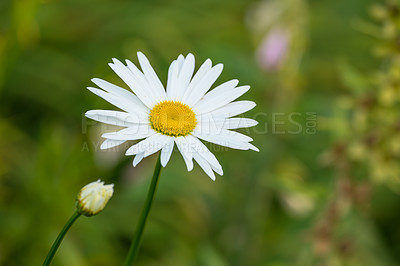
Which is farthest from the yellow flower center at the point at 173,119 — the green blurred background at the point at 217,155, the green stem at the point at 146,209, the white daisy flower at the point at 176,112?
the green blurred background at the point at 217,155

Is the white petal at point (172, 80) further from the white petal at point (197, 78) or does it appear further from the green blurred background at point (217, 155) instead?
the green blurred background at point (217, 155)

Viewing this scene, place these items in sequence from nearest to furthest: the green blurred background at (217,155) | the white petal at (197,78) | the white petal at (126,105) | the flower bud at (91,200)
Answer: the flower bud at (91,200)
the white petal at (126,105)
the white petal at (197,78)
the green blurred background at (217,155)

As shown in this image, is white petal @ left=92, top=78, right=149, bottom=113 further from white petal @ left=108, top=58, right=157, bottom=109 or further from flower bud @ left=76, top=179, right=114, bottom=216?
flower bud @ left=76, top=179, right=114, bottom=216

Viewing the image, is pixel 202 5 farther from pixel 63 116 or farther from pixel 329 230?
pixel 329 230

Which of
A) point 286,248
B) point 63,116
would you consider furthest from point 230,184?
point 63,116

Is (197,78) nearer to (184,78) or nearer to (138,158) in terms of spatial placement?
(184,78)

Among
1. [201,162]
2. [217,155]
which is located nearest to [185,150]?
[201,162]

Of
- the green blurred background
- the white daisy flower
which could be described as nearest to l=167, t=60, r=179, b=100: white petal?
the white daisy flower
